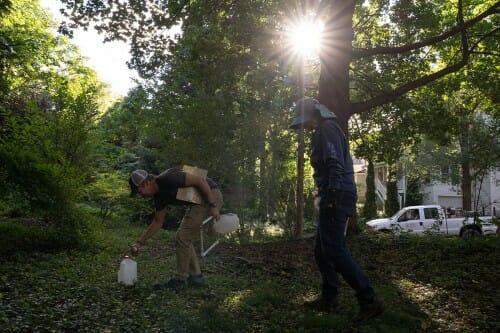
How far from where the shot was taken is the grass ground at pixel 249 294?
12.5ft

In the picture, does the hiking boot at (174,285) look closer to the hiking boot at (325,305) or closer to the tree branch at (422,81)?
the hiking boot at (325,305)

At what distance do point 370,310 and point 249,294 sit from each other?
1656 mm

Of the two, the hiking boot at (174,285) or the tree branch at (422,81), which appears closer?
the hiking boot at (174,285)

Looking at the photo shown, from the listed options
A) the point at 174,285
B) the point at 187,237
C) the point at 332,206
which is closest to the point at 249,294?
the point at 174,285

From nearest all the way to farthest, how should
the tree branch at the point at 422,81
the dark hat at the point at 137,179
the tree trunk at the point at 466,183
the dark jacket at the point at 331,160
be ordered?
the dark jacket at the point at 331,160 < the dark hat at the point at 137,179 < the tree branch at the point at 422,81 < the tree trunk at the point at 466,183

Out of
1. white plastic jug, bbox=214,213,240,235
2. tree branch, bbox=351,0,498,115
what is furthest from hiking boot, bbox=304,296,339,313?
tree branch, bbox=351,0,498,115

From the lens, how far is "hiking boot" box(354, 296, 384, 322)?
12.6 ft

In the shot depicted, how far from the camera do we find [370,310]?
386cm

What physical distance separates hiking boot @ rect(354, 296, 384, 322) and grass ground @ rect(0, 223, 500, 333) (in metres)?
0.06

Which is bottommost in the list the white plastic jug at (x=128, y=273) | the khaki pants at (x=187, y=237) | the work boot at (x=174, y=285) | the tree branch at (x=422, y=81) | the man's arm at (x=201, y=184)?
the work boot at (x=174, y=285)

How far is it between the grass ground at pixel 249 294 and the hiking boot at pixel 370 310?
6 cm

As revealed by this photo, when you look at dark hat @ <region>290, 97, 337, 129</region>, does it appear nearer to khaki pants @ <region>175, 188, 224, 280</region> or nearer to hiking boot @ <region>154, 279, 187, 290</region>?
khaki pants @ <region>175, 188, 224, 280</region>

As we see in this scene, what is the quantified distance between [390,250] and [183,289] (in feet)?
15.8

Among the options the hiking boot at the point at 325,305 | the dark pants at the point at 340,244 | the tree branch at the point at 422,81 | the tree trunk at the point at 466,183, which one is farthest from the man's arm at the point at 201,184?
the tree trunk at the point at 466,183
